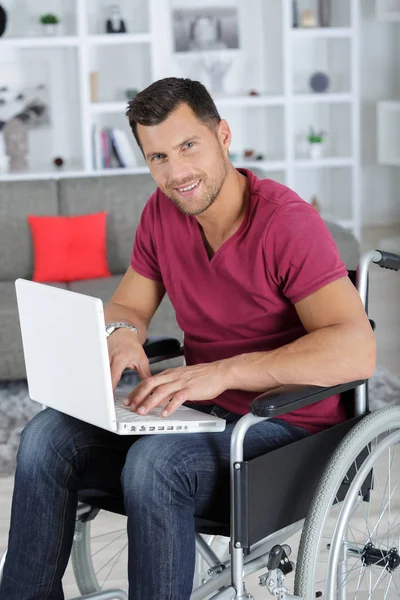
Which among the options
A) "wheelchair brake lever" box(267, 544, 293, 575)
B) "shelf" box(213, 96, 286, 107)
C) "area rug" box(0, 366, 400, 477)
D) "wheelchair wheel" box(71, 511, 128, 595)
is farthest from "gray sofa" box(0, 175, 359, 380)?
"wheelchair brake lever" box(267, 544, 293, 575)

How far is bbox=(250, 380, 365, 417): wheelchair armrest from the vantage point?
150cm

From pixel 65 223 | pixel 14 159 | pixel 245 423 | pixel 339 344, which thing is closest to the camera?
pixel 245 423

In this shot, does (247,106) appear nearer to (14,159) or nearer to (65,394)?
(14,159)

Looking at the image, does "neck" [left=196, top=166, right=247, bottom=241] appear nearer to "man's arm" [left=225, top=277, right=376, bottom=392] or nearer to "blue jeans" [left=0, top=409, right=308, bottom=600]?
"man's arm" [left=225, top=277, right=376, bottom=392]

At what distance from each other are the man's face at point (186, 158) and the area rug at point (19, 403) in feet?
4.79

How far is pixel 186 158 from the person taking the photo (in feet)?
5.87

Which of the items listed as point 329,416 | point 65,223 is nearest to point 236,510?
point 329,416

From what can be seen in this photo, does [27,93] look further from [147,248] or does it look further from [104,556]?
[147,248]

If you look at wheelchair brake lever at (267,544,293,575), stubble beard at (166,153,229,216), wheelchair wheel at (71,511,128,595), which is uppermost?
stubble beard at (166,153,229,216)

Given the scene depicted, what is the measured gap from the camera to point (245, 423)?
1.50 meters

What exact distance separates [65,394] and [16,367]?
2126 millimetres

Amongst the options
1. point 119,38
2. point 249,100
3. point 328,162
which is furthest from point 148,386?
point 328,162

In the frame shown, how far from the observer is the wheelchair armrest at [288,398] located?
150 centimetres

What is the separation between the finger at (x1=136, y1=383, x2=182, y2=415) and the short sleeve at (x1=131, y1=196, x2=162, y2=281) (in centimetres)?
42
